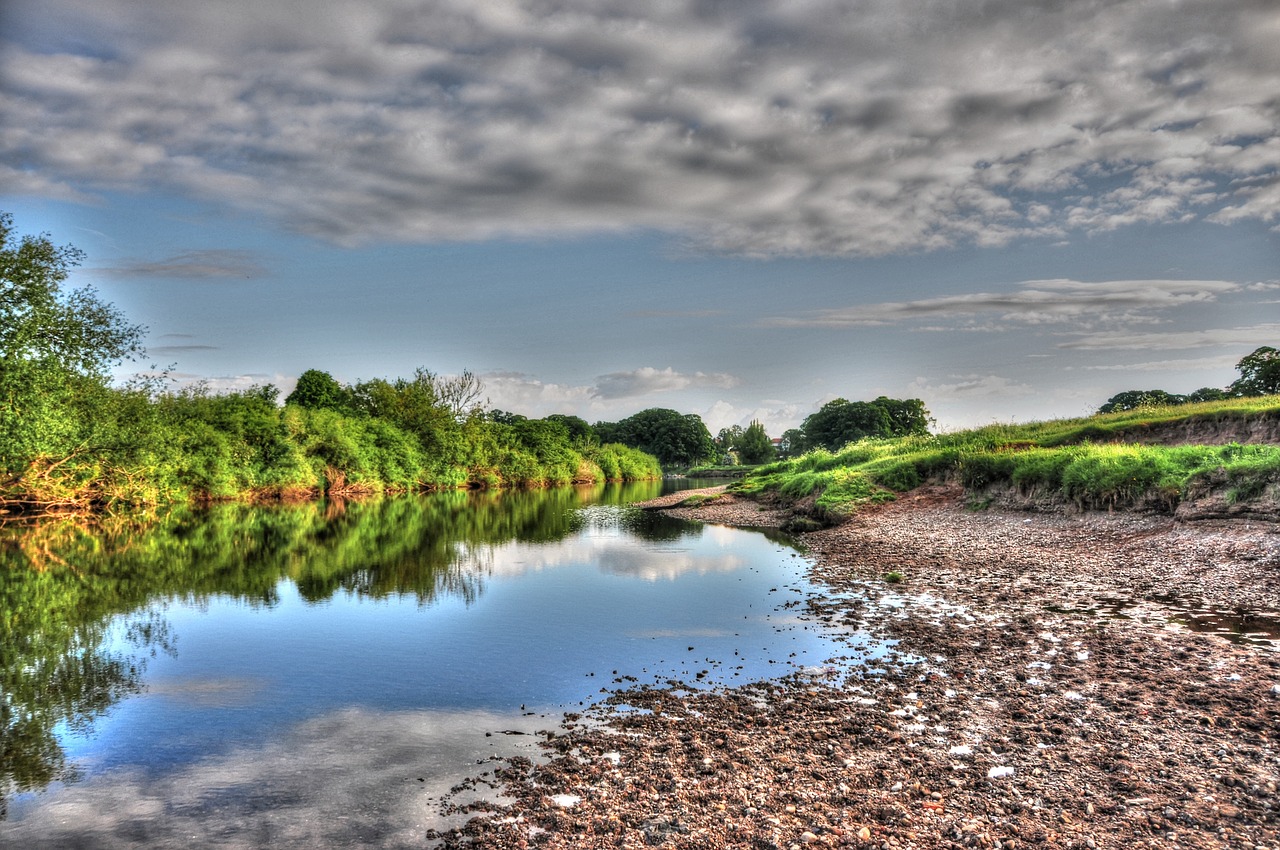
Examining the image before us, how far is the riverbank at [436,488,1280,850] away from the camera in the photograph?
195 inches

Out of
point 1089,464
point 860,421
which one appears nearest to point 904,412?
point 860,421

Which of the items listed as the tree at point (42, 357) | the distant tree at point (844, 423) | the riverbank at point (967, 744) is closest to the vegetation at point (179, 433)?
the tree at point (42, 357)

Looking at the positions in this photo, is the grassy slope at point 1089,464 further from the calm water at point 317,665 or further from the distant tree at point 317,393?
the distant tree at point 317,393

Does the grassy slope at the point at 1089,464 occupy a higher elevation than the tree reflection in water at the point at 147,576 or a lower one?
higher

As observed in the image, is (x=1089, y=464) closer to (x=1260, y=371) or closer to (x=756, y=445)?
(x=1260, y=371)

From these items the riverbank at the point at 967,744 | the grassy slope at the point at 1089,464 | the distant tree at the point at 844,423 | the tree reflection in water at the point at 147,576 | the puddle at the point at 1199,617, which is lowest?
the puddle at the point at 1199,617

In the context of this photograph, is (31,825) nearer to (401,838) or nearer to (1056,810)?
(401,838)

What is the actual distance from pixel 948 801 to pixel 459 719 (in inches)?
197

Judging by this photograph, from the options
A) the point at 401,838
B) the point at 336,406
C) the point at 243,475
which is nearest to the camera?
the point at 401,838

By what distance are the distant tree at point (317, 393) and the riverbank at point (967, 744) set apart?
64.2 m

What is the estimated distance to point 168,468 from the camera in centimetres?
3622

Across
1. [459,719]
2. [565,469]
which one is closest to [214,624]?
[459,719]

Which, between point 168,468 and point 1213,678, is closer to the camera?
point 1213,678

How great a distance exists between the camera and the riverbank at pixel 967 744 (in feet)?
16.2
